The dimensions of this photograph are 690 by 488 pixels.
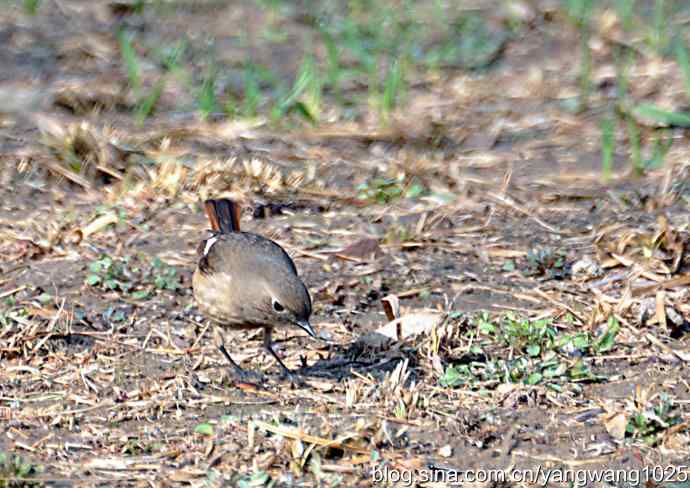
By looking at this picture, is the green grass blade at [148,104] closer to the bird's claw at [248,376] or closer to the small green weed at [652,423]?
the bird's claw at [248,376]

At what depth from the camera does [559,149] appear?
26.7 feet

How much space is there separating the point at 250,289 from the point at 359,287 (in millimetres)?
946

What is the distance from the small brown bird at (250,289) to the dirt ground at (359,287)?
266 mm

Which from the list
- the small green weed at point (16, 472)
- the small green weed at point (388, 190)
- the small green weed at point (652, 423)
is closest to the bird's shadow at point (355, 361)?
the small green weed at point (652, 423)

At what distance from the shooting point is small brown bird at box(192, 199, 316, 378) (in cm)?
506

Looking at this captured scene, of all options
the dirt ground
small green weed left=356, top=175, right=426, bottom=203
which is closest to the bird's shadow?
the dirt ground

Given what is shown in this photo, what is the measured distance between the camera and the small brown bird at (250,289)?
16.6 ft

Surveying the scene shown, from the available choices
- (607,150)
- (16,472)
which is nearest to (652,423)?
(16,472)

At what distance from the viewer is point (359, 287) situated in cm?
602

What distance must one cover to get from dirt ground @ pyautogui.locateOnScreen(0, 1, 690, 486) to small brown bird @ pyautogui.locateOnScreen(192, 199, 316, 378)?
266 mm

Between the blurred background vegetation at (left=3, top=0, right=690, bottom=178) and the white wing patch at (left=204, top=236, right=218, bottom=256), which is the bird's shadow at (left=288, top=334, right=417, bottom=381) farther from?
the blurred background vegetation at (left=3, top=0, right=690, bottom=178)

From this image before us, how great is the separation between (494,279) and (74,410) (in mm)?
2236

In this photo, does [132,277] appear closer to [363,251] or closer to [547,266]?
[363,251]

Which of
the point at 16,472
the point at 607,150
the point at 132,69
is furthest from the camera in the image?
the point at 132,69
